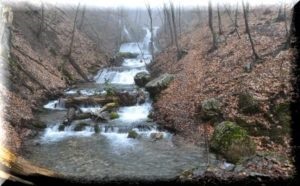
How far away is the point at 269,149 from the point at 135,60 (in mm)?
18976

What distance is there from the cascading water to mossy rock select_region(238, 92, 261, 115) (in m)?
2.22

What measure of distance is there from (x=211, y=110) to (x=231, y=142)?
2.30m

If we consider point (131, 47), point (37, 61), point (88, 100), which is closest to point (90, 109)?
point (88, 100)

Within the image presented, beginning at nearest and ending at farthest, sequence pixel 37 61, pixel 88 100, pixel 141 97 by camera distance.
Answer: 1. pixel 88 100
2. pixel 141 97
3. pixel 37 61

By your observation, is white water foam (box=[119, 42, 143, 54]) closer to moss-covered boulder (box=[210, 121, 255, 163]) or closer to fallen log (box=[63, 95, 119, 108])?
fallen log (box=[63, 95, 119, 108])

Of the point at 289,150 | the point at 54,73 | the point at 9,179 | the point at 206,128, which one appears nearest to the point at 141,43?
the point at 54,73

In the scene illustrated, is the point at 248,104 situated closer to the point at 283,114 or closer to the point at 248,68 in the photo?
the point at 283,114

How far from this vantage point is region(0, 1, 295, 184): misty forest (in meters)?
9.56

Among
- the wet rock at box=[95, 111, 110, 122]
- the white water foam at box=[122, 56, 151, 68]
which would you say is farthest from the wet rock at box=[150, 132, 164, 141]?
the white water foam at box=[122, 56, 151, 68]

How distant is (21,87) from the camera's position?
1357 cm

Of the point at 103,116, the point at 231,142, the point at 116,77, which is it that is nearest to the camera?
the point at 231,142

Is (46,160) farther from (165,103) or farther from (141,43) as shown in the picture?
(141,43)

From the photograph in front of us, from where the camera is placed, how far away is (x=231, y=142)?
1034cm

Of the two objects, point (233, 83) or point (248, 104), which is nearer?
point (248, 104)
